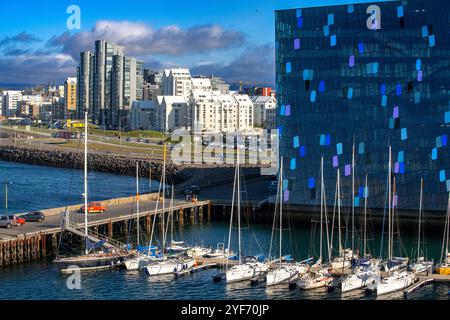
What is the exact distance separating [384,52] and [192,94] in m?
93.1

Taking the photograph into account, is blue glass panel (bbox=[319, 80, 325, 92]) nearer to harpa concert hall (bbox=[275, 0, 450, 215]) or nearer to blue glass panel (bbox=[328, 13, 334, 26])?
harpa concert hall (bbox=[275, 0, 450, 215])

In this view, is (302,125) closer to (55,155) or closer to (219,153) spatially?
(219,153)

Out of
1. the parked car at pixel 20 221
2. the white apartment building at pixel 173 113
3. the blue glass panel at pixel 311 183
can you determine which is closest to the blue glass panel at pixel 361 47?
the blue glass panel at pixel 311 183

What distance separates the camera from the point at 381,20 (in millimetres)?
45312

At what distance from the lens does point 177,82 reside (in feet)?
525

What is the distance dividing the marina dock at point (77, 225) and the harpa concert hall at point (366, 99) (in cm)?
696

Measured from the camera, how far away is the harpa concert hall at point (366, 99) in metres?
44.2

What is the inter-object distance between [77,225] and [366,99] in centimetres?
1908

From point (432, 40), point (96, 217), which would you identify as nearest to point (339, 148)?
Answer: point (432, 40)

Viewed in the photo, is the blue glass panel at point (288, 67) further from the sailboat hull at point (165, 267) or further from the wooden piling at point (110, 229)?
the sailboat hull at point (165, 267)

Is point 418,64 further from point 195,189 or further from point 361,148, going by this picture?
point 195,189

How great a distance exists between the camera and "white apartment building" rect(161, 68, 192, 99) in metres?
160
